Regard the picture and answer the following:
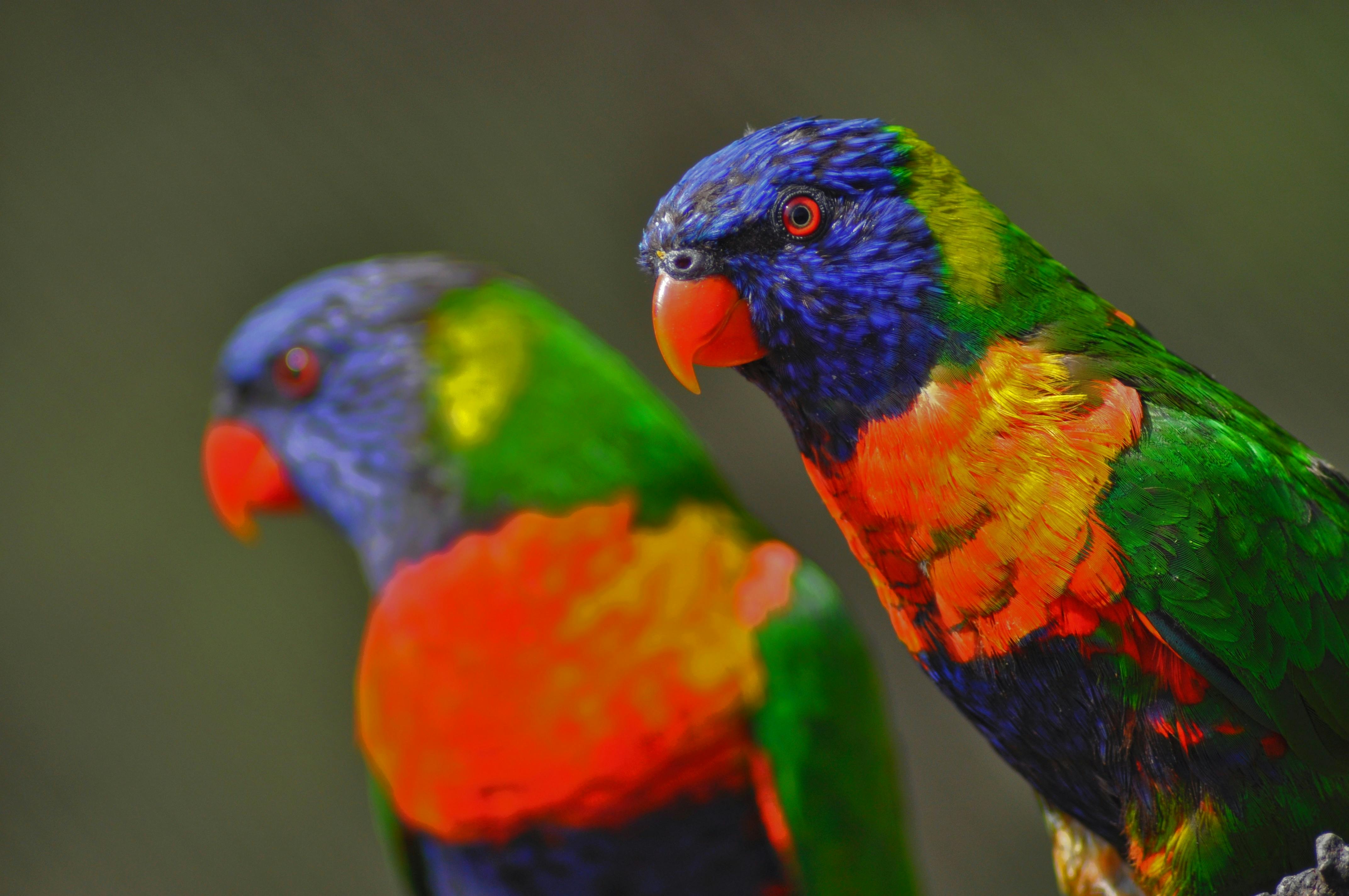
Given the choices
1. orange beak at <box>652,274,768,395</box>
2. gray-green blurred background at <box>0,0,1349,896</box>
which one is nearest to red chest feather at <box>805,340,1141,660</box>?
orange beak at <box>652,274,768,395</box>

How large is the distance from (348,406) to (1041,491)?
853 millimetres

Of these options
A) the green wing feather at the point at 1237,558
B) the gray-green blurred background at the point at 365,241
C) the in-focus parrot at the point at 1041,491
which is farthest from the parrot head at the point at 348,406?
the gray-green blurred background at the point at 365,241

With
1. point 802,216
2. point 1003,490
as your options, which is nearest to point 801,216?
point 802,216

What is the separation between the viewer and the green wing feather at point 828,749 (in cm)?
108

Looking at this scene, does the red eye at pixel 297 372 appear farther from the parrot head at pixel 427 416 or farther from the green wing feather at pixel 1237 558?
the green wing feather at pixel 1237 558

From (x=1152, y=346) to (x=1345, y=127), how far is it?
49.2 inches

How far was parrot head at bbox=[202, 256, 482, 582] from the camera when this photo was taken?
3.94ft

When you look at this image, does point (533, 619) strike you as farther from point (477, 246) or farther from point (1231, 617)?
point (477, 246)

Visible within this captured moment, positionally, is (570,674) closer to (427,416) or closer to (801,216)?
(427,416)

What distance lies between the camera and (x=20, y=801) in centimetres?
231

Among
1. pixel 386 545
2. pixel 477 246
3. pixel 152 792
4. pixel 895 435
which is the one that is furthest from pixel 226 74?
pixel 895 435

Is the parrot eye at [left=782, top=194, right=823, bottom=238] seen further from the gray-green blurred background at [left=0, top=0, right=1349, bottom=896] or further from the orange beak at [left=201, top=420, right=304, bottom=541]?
the gray-green blurred background at [left=0, top=0, right=1349, bottom=896]

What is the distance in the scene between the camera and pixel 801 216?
74cm

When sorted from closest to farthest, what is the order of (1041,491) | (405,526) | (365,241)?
(1041,491) → (405,526) → (365,241)
